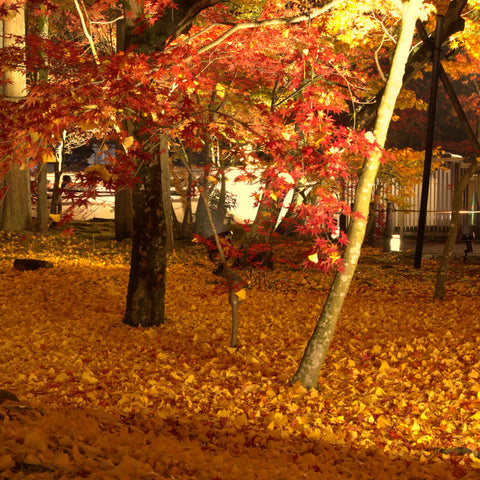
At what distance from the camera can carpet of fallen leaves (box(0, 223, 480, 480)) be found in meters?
4.02

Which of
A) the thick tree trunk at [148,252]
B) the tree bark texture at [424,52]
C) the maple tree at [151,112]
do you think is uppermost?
the tree bark texture at [424,52]

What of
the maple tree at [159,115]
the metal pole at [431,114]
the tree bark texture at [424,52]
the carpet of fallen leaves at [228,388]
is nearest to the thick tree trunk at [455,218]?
the carpet of fallen leaves at [228,388]

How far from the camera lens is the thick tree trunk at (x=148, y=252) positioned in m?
8.52

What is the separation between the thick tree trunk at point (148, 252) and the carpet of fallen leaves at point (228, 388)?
33 centimetres

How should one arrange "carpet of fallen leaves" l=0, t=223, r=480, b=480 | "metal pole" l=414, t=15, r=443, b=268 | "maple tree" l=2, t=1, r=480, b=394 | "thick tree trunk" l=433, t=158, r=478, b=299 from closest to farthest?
"carpet of fallen leaves" l=0, t=223, r=480, b=480 < "maple tree" l=2, t=1, r=480, b=394 < "thick tree trunk" l=433, t=158, r=478, b=299 < "metal pole" l=414, t=15, r=443, b=268

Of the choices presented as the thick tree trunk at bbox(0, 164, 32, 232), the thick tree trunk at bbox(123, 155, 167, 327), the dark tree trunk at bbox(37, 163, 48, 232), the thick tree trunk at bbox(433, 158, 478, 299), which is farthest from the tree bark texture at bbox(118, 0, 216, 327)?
the dark tree trunk at bbox(37, 163, 48, 232)

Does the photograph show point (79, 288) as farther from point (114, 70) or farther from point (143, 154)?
point (114, 70)

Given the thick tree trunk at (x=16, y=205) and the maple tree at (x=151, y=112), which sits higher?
the maple tree at (x=151, y=112)

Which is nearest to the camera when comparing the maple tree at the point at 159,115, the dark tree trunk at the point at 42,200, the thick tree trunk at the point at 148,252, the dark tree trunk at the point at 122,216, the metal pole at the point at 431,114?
the maple tree at the point at 159,115

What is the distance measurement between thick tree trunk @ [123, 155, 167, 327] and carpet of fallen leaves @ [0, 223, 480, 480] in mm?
329

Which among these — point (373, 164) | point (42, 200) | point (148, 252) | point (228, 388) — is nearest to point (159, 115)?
point (373, 164)

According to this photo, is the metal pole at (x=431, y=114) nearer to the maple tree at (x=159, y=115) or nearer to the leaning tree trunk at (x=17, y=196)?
the maple tree at (x=159, y=115)

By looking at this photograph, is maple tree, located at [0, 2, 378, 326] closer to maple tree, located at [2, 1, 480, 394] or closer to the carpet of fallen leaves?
maple tree, located at [2, 1, 480, 394]

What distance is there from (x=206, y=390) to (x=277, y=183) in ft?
7.47
